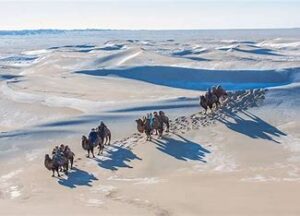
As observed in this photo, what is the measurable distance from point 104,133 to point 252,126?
5357 mm

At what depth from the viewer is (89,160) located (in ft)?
65.8

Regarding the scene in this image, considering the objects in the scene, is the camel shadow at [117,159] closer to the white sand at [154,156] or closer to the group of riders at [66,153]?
the white sand at [154,156]

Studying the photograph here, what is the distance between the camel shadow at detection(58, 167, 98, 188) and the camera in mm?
17656

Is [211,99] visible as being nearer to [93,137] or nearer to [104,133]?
[104,133]

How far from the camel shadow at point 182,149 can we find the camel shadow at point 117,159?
1.06 meters

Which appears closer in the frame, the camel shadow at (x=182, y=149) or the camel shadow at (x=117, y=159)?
the camel shadow at (x=117, y=159)

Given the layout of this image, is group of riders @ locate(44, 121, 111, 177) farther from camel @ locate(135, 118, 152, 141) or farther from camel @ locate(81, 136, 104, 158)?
camel @ locate(135, 118, 152, 141)

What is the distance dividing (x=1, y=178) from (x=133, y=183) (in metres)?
4.20

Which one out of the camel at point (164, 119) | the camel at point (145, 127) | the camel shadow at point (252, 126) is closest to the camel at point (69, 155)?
the camel at point (145, 127)

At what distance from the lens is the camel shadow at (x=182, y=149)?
65.0 ft

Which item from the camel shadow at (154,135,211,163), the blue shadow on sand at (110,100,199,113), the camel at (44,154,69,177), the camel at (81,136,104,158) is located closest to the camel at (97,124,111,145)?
the camel at (81,136,104,158)

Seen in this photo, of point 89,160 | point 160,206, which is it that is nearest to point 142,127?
point 89,160

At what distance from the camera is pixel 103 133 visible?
21016 mm

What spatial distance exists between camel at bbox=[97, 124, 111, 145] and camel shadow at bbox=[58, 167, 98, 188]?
2145 mm
